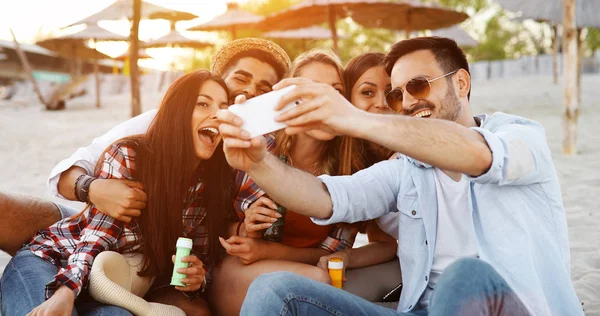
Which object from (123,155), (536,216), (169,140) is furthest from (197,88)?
(536,216)

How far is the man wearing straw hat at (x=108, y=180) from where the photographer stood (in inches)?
100

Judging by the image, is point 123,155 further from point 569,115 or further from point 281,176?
point 569,115

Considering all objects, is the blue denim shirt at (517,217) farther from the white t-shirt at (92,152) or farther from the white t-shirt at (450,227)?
the white t-shirt at (92,152)

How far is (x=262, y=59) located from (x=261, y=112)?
1.75 metres

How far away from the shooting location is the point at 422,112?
8.14ft

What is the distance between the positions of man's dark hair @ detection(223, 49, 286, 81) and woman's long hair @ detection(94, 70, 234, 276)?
616 mm

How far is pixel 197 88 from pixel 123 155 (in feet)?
1.66

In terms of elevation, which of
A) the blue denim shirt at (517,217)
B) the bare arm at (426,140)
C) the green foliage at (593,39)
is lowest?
the blue denim shirt at (517,217)

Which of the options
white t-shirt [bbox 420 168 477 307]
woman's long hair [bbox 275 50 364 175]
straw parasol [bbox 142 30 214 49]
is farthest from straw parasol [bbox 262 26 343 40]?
white t-shirt [bbox 420 168 477 307]

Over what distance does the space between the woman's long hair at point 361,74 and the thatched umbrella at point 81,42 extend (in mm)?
16359

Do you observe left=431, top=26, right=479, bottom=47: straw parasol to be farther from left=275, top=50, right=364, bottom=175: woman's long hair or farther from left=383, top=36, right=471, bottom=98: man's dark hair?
left=383, top=36, right=471, bottom=98: man's dark hair

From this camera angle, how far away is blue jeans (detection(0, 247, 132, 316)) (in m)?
2.35

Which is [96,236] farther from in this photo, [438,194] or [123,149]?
[438,194]

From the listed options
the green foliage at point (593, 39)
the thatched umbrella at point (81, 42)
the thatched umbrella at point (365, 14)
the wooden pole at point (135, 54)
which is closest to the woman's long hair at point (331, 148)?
the wooden pole at point (135, 54)
